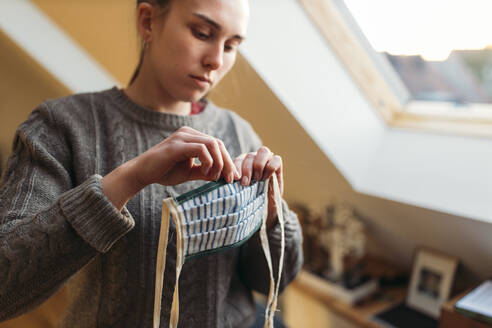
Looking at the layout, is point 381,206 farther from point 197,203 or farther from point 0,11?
point 0,11

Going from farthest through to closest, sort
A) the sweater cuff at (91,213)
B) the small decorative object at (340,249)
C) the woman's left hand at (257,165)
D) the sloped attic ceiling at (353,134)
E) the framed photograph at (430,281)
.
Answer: the small decorative object at (340,249)
the framed photograph at (430,281)
the sloped attic ceiling at (353,134)
the woman's left hand at (257,165)
the sweater cuff at (91,213)

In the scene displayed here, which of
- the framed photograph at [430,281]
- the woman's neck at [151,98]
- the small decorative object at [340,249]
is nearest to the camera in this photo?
the woman's neck at [151,98]

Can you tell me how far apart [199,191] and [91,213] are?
17 centimetres

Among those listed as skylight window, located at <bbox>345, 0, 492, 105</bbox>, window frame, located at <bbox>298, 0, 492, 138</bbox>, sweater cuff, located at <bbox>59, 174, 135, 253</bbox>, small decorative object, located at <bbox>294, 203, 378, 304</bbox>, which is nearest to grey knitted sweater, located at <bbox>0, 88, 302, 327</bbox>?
sweater cuff, located at <bbox>59, 174, 135, 253</bbox>

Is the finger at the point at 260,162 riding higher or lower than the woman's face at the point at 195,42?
lower

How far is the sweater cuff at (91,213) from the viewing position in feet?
2.12

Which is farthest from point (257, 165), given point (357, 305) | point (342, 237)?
point (357, 305)

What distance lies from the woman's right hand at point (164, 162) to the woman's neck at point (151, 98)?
0.26 metres

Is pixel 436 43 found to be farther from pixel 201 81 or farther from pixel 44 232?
pixel 44 232

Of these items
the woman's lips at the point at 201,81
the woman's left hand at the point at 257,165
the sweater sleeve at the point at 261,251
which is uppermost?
the woman's lips at the point at 201,81

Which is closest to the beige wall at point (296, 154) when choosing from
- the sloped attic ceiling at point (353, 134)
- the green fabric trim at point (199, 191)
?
the sloped attic ceiling at point (353, 134)

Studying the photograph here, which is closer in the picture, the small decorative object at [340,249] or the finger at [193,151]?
the finger at [193,151]

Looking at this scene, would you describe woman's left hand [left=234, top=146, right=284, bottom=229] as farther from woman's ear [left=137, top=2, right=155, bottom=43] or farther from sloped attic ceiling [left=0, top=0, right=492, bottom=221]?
sloped attic ceiling [left=0, top=0, right=492, bottom=221]

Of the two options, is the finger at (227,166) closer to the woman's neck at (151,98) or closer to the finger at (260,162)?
the finger at (260,162)
